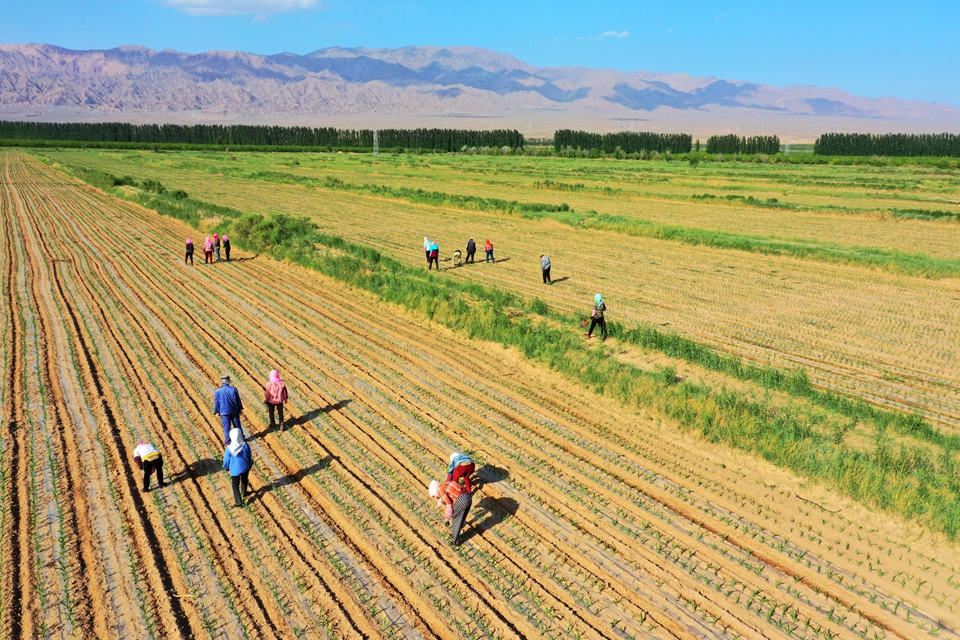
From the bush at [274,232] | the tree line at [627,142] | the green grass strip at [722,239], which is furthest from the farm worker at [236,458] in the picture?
the tree line at [627,142]

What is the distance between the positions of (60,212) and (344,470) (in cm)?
4274

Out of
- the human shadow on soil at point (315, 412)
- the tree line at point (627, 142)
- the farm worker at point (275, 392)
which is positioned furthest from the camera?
the tree line at point (627, 142)

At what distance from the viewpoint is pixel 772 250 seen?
30859mm

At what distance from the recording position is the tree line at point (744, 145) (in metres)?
126

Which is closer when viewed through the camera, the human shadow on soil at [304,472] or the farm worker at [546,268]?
the human shadow on soil at [304,472]

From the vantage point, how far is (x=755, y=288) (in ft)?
78.1

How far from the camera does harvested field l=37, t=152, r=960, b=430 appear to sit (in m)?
15.9

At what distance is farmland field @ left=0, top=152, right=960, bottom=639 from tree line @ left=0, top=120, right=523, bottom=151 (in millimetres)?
134171

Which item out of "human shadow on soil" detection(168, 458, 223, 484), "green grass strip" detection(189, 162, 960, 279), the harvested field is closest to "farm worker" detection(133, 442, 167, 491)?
"human shadow on soil" detection(168, 458, 223, 484)

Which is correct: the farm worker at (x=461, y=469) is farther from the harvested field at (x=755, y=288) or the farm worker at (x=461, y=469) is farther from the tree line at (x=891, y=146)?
the tree line at (x=891, y=146)

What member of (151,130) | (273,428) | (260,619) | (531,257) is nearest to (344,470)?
(273,428)

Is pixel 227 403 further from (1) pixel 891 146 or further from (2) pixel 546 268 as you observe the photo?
(1) pixel 891 146

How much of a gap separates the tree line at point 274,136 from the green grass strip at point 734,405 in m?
133

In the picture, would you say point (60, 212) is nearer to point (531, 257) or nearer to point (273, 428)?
point (531, 257)
